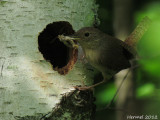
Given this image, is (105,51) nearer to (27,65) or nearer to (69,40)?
(69,40)

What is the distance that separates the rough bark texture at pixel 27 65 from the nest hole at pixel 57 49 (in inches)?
3.5

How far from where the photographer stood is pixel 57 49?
2.92 meters

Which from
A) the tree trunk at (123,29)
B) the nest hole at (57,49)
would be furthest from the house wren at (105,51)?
the tree trunk at (123,29)

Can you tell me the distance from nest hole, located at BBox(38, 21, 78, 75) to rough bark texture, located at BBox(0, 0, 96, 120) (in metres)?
0.09

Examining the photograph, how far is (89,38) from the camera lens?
8.96 feet

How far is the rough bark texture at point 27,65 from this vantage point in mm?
2109

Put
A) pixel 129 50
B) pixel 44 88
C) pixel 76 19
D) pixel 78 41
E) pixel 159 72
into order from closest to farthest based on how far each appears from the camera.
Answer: pixel 44 88
pixel 76 19
pixel 78 41
pixel 129 50
pixel 159 72

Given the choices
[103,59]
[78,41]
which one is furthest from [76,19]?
[103,59]

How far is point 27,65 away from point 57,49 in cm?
80

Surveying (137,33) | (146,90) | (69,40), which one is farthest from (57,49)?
(146,90)

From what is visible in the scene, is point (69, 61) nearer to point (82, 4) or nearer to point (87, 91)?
point (87, 91)

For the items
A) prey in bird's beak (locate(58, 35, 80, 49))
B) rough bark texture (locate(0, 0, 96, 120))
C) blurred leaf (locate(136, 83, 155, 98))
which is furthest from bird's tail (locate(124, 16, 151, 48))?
rough bark texture (locate(0, 0, 96, 120))

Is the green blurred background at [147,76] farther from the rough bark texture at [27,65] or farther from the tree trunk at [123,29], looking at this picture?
the rough bark texture at [27,65]

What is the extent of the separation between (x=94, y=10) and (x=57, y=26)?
1.19 feet
